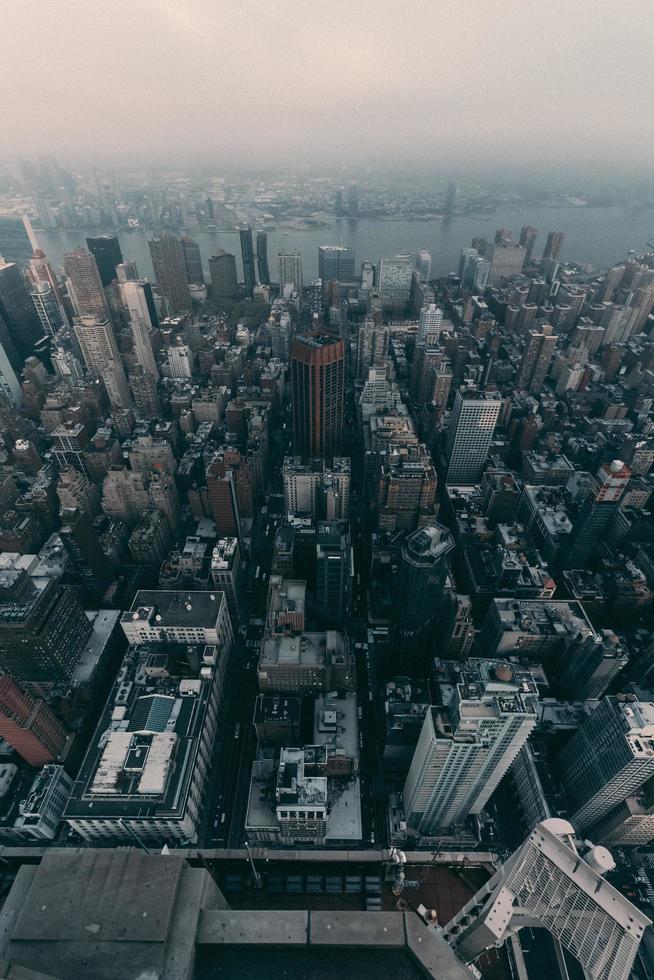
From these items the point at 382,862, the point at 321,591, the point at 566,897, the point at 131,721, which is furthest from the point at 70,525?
the point at 566,897

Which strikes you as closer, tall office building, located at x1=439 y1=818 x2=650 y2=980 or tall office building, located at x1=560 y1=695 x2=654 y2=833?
tall office building, located at x1=439 y1=818 x2=650 y2=980

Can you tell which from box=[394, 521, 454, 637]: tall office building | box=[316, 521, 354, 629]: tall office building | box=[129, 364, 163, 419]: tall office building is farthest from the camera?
box=[129, 364, 163, 419]: tall office building

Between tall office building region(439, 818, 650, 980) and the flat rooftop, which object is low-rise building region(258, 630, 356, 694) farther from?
tall office building region(439, 818, 650, 980)

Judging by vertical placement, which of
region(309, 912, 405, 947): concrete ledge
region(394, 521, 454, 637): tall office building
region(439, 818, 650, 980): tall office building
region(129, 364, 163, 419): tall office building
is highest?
region(309, 912, 405, 947): concrete ledge

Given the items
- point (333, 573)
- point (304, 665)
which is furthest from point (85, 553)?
point (304, 665)

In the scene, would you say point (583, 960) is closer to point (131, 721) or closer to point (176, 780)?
point (176, 780)

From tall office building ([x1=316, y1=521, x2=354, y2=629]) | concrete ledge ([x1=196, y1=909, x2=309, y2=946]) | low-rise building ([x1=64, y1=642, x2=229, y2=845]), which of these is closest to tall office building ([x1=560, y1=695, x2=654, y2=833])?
tall office building ([x1=316, y1=521, x2=354, y2=629])
